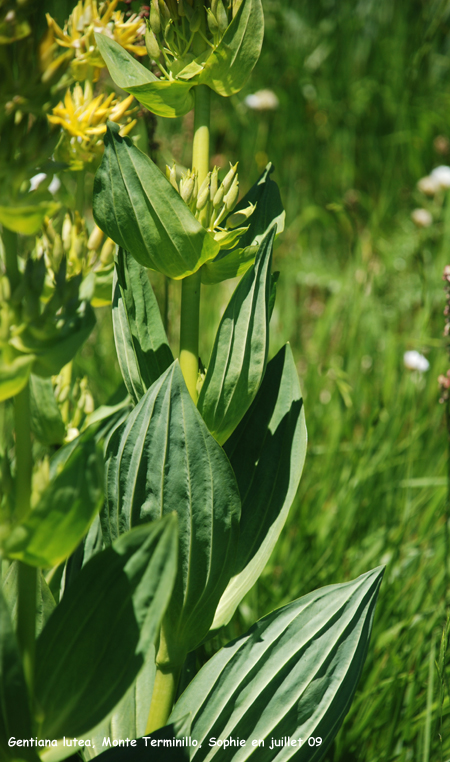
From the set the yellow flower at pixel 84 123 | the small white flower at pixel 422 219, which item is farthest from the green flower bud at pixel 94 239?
the small white flower at pixel 422 219

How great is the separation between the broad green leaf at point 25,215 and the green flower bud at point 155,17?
413 millimetres

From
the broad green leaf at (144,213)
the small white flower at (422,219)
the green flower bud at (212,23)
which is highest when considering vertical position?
the small white flower at (422,219)

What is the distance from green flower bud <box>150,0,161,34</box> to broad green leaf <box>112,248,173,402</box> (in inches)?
12.5

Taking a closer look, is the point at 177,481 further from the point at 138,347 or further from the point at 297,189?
the point at 297,189

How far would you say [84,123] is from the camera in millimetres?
992

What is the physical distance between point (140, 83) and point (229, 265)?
282 millimetres

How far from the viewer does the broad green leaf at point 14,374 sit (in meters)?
0.59

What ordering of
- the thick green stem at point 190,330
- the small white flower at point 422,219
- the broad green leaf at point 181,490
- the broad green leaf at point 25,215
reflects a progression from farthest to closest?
the small white flower at point 422,219 < the thick green stem at point 190,330 < the broad green leaf at point 181,490 < the broad green leaf at point 25,215

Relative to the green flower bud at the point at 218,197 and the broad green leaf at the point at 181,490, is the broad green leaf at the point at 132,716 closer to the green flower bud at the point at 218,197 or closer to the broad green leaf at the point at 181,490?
the broad green leaf at the point at 181,490

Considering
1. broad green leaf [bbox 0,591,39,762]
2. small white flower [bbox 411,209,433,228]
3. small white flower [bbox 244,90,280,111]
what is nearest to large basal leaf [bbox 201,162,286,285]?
broad green leaf [bbox 0,591,39,762]

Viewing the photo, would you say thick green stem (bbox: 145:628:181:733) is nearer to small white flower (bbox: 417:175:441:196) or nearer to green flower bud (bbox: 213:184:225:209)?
green flower bud (bbox: 213:184:225:209)

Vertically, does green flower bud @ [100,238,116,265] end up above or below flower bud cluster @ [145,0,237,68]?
below

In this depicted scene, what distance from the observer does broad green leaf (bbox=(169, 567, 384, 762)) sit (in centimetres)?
84

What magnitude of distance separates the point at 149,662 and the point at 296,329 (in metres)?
1.92
